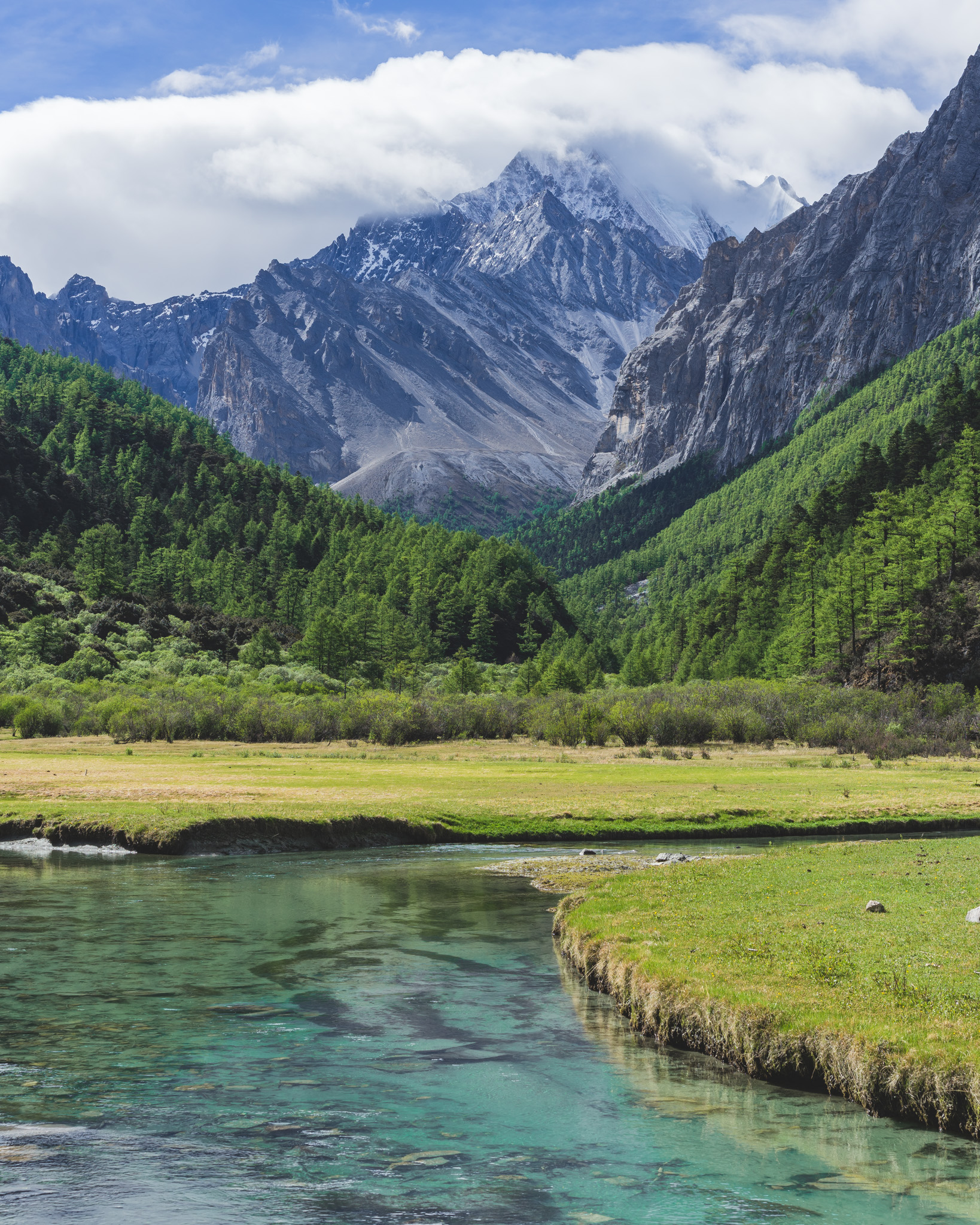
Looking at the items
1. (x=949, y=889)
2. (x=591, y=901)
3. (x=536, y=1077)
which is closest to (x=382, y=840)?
(x=591, y=901)

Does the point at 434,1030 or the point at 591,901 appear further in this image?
the point at 591,901

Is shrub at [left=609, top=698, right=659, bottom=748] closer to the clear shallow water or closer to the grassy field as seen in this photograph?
the grassy field

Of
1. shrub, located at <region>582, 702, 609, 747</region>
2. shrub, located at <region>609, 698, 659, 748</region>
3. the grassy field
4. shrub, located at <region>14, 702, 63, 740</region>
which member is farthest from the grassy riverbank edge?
shrub, located at <region>14, 702, 63, 740</region>

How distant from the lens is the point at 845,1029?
18.0 m

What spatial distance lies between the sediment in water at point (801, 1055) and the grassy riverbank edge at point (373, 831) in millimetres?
31407

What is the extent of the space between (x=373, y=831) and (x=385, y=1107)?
38.2 metres

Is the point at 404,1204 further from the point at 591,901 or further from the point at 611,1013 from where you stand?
the point at 591,901

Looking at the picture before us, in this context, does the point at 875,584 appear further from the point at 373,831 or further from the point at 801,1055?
the point at 801,1055

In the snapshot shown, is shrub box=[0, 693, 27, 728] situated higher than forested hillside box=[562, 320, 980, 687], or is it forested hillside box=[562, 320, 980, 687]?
forested hillside box=[562, 320, 980, 687]

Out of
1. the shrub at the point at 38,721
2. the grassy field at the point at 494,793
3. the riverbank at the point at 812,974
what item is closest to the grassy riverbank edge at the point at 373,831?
the grassy field at the point at 494,793

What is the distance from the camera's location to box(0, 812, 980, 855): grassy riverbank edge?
51.2 meters

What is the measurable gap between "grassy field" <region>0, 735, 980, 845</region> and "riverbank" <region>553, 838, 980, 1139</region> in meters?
23.0

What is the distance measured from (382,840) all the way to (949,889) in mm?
31815

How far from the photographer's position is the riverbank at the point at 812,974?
17.1 meters
